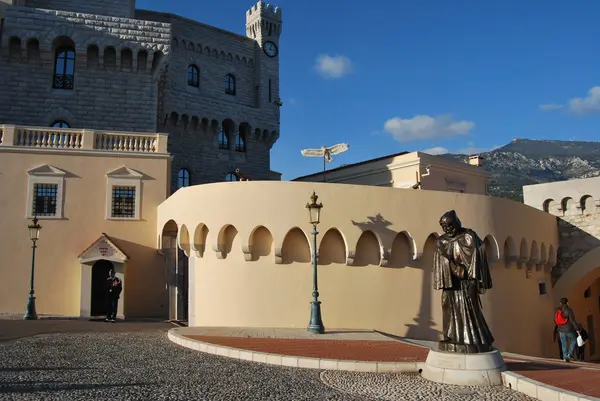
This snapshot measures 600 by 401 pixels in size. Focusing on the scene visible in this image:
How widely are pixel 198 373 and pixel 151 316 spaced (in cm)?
1109

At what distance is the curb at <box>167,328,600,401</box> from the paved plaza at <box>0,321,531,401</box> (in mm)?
211

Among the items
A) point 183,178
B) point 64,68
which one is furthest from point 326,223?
point 183,178

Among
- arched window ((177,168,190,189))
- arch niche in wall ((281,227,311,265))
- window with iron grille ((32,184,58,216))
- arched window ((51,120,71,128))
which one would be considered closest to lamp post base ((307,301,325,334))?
arch niche in wall ((281,227,311,265))

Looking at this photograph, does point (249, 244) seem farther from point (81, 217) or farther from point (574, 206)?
point (574, 206)

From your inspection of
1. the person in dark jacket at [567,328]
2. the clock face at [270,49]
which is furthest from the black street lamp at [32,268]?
the clock face at [270,49]

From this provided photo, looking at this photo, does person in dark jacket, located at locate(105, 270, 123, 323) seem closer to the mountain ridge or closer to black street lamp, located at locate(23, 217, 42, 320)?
black street lamp, located at locate(23, 217, 42, 320)

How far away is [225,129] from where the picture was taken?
34.7 metres

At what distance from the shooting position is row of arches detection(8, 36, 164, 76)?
23.7 metres

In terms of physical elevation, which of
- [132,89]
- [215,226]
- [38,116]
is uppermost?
[132,89]

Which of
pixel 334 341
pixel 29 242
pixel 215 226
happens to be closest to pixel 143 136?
pixel 29 242

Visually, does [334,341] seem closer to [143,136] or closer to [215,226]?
[215,226]

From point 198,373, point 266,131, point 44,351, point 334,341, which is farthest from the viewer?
point 266,131

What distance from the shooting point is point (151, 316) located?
723 inches

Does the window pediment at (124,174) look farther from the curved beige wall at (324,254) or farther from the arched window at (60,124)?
the arched window at (60,124)
